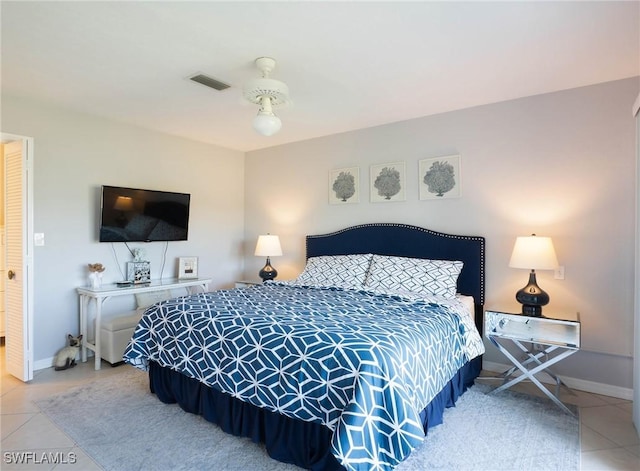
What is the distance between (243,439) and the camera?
2.26 meters

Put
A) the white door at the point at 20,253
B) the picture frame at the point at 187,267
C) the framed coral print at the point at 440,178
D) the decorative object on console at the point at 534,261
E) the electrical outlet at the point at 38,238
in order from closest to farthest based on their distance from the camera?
the decorative object on console at the point at 534,261 < the white door at the point at 20,253 < the electrical outlet at the point at 38,238 < the framed coral print at the point at 440,178 < the picture frame at the point at 187,267

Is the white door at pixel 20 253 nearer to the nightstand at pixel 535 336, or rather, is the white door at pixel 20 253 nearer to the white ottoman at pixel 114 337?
the white ottoman at pixel 114 337

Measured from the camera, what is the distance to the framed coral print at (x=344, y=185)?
4348 millimetres

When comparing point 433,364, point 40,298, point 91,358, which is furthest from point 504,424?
point 40,298

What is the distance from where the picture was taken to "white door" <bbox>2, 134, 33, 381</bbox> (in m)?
3.20

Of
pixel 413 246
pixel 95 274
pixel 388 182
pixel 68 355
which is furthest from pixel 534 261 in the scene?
pixel 68 355

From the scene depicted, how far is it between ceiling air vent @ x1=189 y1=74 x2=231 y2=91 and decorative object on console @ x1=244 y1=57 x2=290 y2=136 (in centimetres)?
49

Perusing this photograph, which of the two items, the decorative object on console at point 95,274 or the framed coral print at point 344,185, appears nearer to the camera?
A: the decorative object on console at point 95,274

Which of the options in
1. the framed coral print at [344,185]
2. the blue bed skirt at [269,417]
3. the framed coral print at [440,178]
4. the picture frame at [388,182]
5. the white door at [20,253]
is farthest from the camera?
the framed coral print at [344,185]

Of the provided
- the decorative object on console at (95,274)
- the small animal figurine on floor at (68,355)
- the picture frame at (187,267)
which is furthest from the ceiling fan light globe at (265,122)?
the small animal figurine on floor at (68,355)

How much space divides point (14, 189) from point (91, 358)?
1823 millimetres

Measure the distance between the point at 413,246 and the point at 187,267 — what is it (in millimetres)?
2839

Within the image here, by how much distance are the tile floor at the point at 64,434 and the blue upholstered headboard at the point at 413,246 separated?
3.20ft

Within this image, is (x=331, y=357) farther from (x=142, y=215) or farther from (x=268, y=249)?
(x=142, y=215)
